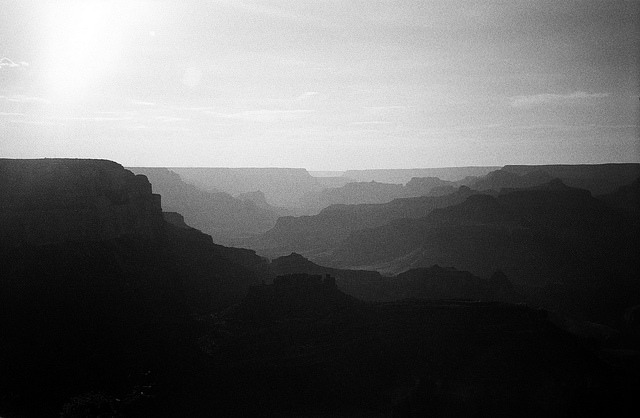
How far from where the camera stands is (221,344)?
38.7 meters

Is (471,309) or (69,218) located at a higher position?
(69,218)

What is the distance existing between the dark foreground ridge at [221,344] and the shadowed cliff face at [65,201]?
116 mm

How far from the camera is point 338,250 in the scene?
389 ft

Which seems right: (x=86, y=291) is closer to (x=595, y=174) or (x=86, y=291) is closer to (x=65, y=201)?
(x=65, y=201)

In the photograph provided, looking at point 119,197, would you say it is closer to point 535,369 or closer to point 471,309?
point 471,309

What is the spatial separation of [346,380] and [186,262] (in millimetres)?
26515

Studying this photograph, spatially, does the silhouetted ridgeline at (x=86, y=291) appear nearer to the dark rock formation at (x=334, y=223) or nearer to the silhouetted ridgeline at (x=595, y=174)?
the dark rock formation at (x=334, y=223)

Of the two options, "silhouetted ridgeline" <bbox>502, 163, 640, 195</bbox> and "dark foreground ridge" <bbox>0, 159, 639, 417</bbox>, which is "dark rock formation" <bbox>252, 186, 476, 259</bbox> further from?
"dark foreground ridge" <bbox>0, 159, 639, 417</bbox>

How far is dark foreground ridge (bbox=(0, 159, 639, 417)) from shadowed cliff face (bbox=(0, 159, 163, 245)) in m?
0.12

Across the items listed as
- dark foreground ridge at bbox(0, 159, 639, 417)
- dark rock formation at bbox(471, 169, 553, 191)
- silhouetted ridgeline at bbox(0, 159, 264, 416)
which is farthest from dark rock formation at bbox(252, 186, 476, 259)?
dark foreground ridge at bbox(0, 159, 639, 417)

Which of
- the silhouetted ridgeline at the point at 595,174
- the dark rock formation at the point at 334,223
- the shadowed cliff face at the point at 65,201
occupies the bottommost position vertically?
the dark rock formation at the point at 334,223

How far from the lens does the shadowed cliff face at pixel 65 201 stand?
40406mm

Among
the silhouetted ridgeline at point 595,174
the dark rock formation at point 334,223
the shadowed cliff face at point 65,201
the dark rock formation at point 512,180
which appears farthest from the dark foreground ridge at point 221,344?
the dark rock formation at point 512,180

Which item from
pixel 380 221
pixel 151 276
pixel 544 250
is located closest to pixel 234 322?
pixel 151 276
